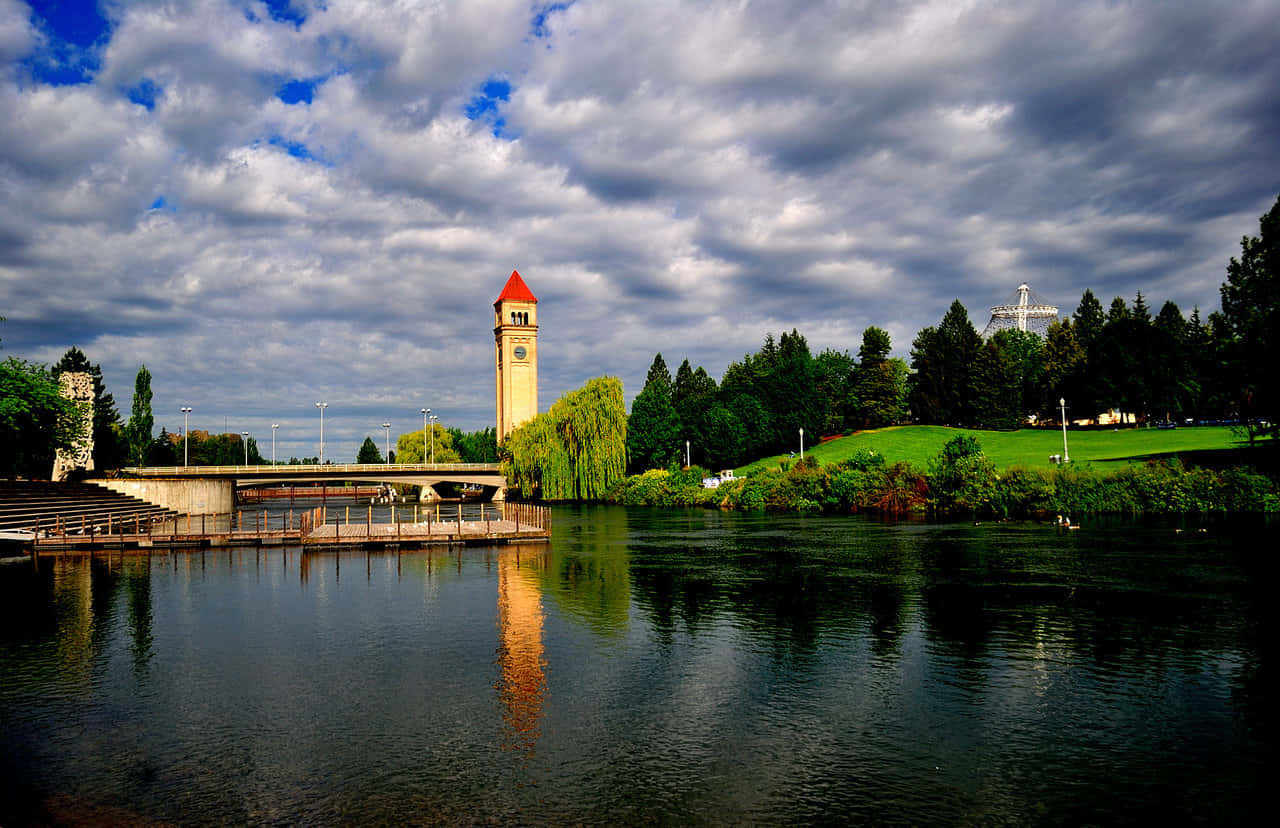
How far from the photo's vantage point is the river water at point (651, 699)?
1195cm

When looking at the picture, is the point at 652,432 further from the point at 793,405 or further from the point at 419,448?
the point at 419,448

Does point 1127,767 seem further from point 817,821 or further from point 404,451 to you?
point 404,451

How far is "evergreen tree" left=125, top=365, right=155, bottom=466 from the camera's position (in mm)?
122625

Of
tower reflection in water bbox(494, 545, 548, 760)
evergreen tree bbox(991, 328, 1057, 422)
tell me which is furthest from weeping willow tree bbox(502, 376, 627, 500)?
tower reflection in water bbox(494, 545, 548, 760)

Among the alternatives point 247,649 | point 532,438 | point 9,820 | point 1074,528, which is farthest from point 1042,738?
point 532,438

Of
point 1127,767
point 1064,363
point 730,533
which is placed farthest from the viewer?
point 1064,363

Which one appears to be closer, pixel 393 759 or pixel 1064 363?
pixel 393 759

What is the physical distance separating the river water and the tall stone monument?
4713cm

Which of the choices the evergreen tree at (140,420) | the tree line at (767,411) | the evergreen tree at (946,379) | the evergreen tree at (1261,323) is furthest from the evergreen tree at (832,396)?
the evergreen tree at (140,420)

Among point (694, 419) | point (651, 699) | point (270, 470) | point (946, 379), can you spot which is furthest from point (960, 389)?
point (651, 699)

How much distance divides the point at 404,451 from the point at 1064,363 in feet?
377

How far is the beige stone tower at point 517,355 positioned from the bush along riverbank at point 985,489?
2828 inches

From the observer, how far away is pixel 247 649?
69.9 feet

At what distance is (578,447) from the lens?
96.8 meters
